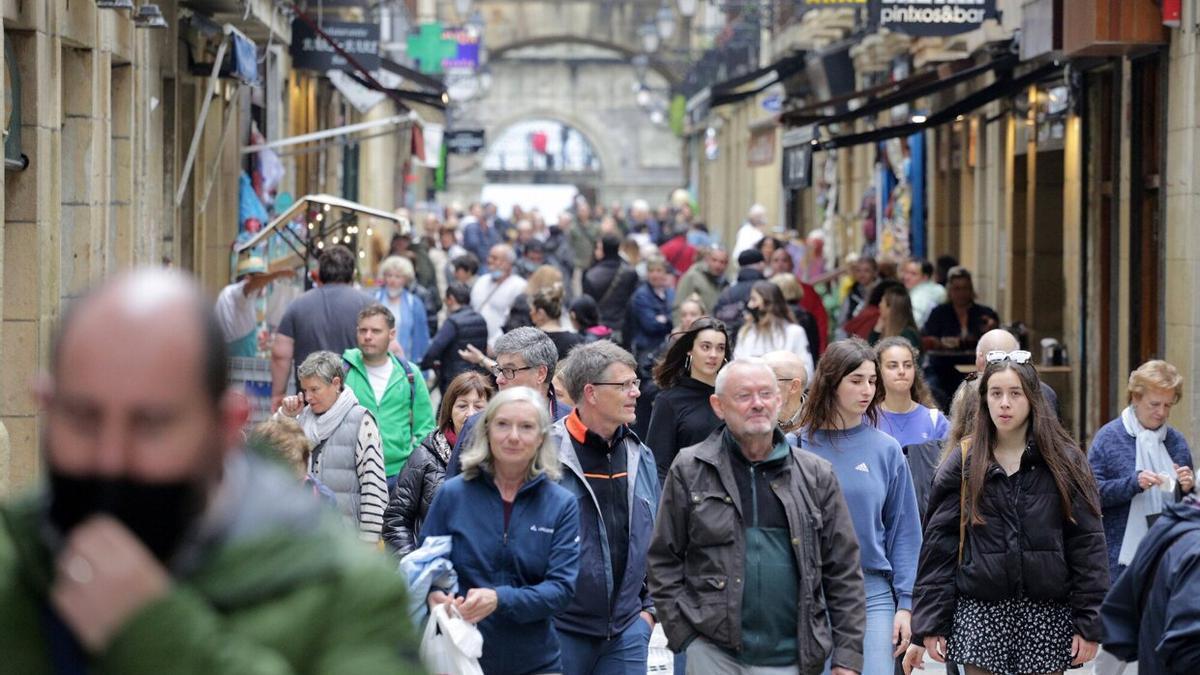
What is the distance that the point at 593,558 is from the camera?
663 centimetres

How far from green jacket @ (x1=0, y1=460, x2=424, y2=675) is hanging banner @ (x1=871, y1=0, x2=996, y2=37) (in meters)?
15.4

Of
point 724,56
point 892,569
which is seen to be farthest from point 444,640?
point 724,56

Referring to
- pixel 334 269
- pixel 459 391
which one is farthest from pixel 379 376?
pixel 334 269

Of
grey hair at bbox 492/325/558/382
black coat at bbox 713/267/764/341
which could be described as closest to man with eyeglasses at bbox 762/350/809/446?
grey hair at bbox 492/325/558/382

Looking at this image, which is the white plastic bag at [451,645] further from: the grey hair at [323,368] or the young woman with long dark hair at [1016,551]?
the grey hair at [323,368]

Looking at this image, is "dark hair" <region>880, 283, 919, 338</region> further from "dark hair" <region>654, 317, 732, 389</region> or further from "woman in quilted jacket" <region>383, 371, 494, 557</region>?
"woman in quilted jacket" <region>383, 371, 494, 557</region>

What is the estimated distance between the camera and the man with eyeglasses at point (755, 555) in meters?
5.89

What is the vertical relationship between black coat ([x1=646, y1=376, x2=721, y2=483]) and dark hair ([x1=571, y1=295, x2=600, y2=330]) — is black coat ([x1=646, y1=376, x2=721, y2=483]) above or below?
below

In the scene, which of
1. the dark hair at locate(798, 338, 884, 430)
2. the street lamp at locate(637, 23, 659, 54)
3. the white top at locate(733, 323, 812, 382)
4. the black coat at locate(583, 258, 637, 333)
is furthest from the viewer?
the street lamp at locate(637, 23, 659, 54)

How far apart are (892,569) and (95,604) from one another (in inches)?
212

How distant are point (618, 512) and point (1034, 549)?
1395 mm

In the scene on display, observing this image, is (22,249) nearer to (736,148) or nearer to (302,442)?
(302,442)

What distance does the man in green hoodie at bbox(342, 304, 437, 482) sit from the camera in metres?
9.76

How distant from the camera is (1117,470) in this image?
328 inches
